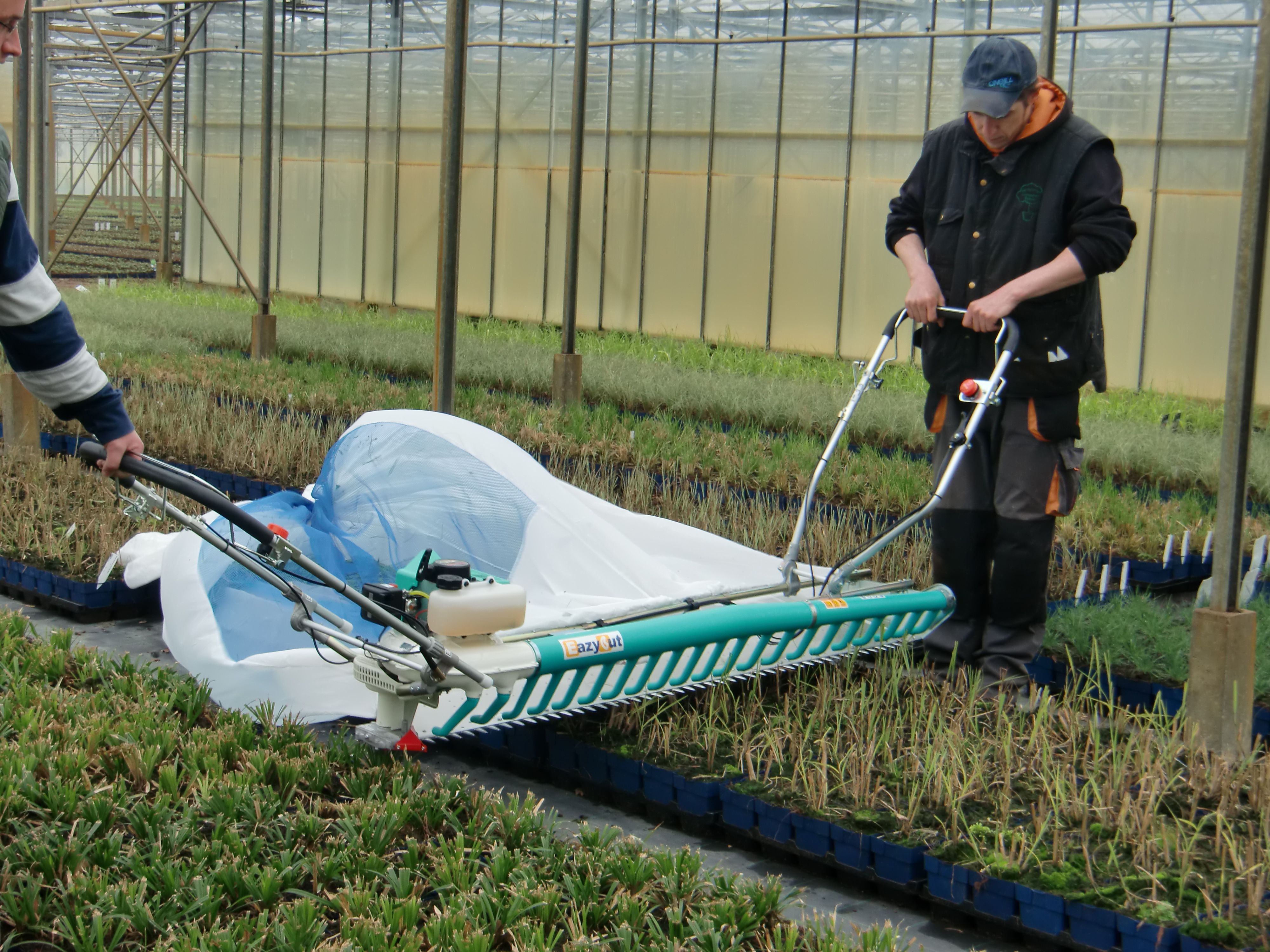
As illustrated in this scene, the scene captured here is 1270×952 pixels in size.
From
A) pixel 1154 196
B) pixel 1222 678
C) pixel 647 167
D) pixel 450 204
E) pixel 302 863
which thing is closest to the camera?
pixel 302 863

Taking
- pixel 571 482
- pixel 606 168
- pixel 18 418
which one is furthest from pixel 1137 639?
pixel 606 168

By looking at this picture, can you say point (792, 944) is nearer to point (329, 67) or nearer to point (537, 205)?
point (537, 205)

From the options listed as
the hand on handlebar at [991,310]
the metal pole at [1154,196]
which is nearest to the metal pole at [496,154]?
the metal pole at [1154,196]

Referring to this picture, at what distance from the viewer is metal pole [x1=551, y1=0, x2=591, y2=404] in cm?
795

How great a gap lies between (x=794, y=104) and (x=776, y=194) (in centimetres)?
81

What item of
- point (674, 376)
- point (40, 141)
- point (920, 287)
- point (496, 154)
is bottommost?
point (674, 376)

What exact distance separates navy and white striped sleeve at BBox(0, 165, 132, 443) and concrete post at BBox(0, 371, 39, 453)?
397 cm

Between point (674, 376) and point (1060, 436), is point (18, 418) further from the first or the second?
point (1060, 436)

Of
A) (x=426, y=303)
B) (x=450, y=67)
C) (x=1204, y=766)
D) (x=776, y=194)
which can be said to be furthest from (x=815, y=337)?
(x=1204, y=766)

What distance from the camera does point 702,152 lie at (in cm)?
1373

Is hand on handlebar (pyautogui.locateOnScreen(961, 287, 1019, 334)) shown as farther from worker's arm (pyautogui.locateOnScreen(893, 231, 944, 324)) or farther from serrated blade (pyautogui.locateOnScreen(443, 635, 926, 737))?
serrated blade (pyautogui.locateOnScreen(443, 635, 926, 737))

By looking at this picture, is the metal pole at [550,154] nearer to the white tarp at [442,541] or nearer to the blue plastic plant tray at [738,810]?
the white tarp at [442,541]

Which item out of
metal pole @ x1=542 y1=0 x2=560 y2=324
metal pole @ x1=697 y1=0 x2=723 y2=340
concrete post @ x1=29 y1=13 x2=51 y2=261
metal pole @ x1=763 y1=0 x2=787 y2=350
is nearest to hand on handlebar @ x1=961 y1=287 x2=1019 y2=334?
concrete post @ x1=29 y1=13 x2=51 y2=261

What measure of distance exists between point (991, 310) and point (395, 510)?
1685 mm
